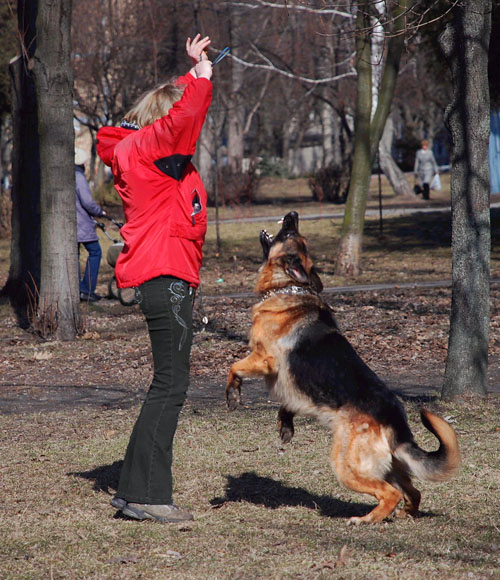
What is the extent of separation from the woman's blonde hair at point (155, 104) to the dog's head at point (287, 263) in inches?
39.1

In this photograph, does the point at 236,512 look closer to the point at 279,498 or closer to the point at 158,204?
the point at 279,498

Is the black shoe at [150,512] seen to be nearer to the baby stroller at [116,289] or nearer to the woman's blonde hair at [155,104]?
the woman's blonde hair at [155,104]

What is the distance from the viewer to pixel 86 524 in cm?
452

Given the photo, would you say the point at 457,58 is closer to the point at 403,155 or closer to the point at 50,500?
the point at 50,500

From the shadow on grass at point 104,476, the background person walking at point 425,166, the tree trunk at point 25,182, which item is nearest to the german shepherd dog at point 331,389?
the shadow on grass at point 104,476

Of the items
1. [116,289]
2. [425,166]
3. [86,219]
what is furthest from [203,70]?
[425,166]

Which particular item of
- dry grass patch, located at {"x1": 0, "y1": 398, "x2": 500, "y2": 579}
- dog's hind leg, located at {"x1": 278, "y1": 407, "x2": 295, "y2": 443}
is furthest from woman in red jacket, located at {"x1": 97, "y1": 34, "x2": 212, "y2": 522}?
dog's hind leg, located at {"x1": 278, "y1": 407, "x2": 295, "y2": 443}

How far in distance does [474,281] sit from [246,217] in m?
21.2

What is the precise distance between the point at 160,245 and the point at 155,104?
76 centimetres

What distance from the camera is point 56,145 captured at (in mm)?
9953

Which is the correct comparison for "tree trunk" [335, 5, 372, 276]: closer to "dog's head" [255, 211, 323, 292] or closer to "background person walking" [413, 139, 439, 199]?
"dog's head" [255, 211, 323, 292]

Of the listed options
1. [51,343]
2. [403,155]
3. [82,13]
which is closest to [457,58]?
[51,343]

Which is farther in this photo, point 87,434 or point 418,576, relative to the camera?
point 87,434

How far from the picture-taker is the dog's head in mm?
4762
